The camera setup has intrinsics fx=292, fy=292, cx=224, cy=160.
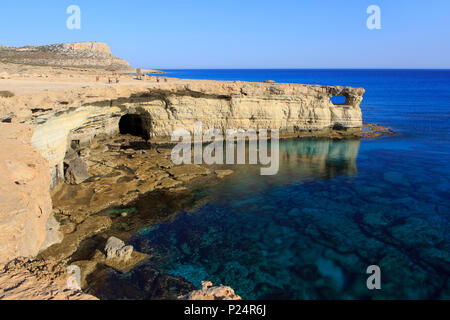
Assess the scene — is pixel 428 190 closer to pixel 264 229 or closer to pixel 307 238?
pixel 307 238

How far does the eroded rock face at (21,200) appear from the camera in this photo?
219 inches

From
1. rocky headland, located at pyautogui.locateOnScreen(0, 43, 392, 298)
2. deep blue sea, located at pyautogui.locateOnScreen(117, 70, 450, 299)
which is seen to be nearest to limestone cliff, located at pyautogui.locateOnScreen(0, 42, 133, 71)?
rocky headland, located at pyautogui.locateOnScreen(0, 43, 392, 298)

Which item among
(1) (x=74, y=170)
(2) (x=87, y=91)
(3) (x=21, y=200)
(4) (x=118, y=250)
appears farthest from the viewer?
(2) (x=87, y=91)

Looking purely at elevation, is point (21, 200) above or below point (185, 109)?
below

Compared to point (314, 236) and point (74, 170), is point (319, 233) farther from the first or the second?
point (74, 170)

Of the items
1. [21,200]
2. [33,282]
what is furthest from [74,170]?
[33,282]

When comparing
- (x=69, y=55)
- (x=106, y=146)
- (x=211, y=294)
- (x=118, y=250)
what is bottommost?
(x=118, y=250)

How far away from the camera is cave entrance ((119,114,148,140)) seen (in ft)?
90.9

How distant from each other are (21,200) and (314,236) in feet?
35.1

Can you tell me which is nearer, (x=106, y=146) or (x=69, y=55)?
(x=106, y=146)

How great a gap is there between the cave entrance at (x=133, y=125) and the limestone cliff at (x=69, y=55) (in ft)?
107

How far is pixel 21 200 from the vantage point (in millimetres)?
6270

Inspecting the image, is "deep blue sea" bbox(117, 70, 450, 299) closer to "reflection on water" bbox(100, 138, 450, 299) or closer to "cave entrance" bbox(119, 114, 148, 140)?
"reflection on water" bbox(100, 138, 450, 299)
